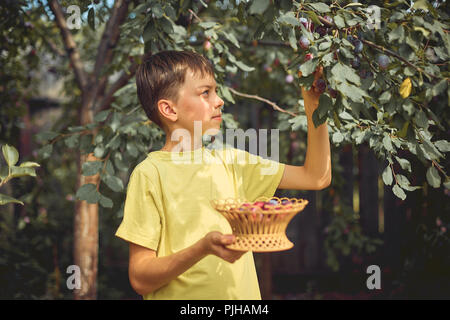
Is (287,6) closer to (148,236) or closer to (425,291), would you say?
(148,236)

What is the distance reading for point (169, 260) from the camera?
46.1 inches

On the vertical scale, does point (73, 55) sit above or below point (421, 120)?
above

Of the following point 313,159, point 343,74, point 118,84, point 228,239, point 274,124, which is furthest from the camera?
point 274,124

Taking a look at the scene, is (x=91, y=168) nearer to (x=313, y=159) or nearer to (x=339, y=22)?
(x=313, y=159)

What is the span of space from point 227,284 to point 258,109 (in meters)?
3.72

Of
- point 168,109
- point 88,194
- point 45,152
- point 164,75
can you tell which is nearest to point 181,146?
point 168,109

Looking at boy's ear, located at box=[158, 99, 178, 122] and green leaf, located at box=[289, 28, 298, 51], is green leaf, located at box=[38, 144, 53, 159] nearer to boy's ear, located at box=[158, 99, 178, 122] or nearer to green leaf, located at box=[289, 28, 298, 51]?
boy's ear, located at box=[158, 99, 178, 122]

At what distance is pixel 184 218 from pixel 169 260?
14 centimetres

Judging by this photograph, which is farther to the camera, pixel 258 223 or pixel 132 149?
pixel 132 149

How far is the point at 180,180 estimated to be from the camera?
1.33 metres

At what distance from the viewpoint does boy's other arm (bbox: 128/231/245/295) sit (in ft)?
3.51

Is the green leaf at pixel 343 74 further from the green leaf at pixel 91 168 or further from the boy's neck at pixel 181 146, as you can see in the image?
the green leaf at pixel 91 168

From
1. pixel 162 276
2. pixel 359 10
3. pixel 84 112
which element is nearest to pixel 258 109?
pixel 84 112

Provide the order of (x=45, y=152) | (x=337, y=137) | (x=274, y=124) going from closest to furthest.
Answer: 1. (x=337, y=137)
2. (x=45, y=152)
3. (x=274, y=124)
